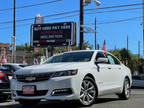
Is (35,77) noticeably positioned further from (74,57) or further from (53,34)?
(53,34)

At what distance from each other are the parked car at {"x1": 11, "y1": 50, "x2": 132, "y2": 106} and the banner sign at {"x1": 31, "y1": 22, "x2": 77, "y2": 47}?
14.4 m

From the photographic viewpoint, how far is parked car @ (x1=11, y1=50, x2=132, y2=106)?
21.9ft

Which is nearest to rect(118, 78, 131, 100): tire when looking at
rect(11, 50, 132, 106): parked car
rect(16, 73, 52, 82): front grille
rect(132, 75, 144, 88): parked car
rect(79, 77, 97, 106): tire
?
rect(11, 50, 132, 106): parked car

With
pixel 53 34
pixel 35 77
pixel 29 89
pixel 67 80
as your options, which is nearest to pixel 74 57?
pixel 67 80

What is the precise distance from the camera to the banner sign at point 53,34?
894 inches

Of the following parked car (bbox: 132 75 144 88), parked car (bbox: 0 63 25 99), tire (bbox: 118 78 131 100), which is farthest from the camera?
parked car (bbox: 132 75 144 88)

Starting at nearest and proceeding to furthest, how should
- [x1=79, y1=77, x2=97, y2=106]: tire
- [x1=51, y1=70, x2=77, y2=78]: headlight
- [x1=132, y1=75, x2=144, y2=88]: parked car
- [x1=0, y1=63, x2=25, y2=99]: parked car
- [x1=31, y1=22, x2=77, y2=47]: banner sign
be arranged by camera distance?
[x1=51, y1=70, x2=77, y2=78]: headlight, [x1=79, y1=77, x2=97, y2=106]: tire, [x1=0, y1=63, x2=25, y2=99]: parked car, [x1=132, y1=75, x2=144, y2=88]: parked car, [x1=31, y1=22, x2=77, y2=47]: banner sign

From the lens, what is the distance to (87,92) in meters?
7.29

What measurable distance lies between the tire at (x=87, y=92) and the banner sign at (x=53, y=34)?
49.9 ft

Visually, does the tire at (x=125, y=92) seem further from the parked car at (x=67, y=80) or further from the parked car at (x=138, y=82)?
the parked car at (x=138, y=82)

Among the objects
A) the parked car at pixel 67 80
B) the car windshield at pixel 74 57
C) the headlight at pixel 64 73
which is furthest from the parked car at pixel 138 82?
the headlight at pixel 64 73

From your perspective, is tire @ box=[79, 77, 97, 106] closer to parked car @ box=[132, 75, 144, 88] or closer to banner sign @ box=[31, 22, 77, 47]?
parked car @ box=[132, 75, 144, 88]

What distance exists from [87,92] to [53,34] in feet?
53.5

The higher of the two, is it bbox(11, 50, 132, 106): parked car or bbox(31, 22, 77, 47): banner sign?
bbox(31, 22, 77, 47): banner sign
